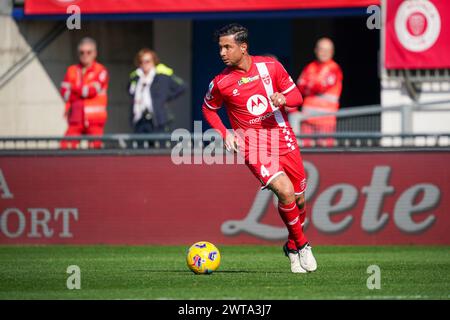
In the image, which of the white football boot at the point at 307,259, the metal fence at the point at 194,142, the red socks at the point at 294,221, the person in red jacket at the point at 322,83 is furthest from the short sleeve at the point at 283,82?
the person in red jacket at the point at 322,83

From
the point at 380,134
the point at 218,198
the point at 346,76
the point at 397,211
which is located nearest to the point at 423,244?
the point at 397,211

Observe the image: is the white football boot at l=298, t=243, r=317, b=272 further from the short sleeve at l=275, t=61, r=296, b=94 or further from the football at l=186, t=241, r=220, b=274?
the short sleeve at l=275, t=61, r=296, b=94

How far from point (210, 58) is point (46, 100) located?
3.16m

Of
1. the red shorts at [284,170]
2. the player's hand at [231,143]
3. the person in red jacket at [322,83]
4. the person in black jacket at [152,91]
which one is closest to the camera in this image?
the player's hand at [231,143]

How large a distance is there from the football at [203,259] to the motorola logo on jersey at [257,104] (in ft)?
4.70

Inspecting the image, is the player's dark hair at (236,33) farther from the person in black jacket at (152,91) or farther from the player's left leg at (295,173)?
the person in black jacket at (152,91)

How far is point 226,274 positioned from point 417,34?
7455mm

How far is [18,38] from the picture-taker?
20.1 meters

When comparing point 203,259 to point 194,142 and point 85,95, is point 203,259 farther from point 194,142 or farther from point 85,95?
point 85,95

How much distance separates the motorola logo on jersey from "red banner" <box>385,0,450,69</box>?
6.52 meters

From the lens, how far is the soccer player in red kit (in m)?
12.1

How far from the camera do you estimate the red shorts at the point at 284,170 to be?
39.8ft

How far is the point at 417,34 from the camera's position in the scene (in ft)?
60.4

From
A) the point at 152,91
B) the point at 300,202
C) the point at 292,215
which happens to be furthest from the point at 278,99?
the point at 152,91
